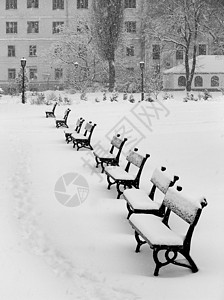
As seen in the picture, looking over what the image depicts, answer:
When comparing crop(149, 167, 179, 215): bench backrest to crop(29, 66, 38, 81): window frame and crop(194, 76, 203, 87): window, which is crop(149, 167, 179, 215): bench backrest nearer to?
crop(194, 76, 203, 87): window

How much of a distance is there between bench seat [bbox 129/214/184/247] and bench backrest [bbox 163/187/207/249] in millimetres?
149

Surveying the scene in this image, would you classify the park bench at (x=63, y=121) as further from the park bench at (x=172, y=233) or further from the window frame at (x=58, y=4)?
the window frame at (x=58, y=4)

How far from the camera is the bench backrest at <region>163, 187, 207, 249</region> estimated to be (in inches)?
224

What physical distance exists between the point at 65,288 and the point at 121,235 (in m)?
2.00

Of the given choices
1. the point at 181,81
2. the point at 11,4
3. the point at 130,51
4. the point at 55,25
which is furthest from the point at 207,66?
the point at 11,4

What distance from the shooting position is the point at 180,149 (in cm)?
1393

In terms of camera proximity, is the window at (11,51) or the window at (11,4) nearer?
the window at (11,51)

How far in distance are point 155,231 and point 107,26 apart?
1595 inches

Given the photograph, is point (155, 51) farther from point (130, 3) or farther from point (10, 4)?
point (10, 4)

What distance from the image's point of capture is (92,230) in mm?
7398

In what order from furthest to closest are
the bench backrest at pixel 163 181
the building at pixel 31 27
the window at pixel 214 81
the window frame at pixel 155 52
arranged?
the building at pixel 31 27 < the window frame at pixel 155 52 < the window at pixel 214 81 < the bench backrest at pixel 163 181

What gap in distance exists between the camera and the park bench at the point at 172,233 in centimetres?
566

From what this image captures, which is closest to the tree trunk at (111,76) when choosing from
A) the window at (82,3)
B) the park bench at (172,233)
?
the window at (82,3)

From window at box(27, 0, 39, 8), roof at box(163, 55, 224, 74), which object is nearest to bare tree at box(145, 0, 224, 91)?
roof at box(163, 55, 224, 74)
